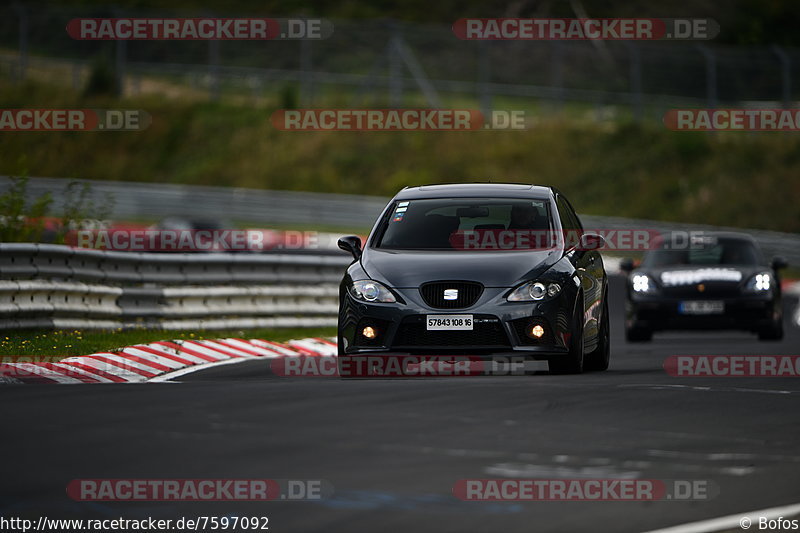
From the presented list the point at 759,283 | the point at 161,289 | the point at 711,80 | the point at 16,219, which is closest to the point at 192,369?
the point at 161,289

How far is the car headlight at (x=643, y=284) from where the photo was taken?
19.3 metres

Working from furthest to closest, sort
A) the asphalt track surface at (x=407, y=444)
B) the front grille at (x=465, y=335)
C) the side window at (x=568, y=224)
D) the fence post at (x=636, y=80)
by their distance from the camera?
the fence post at (x=636, y=80) < the side window at (x=568, y=224) < the front grille at (x=465, y=335) < the asphalt track surface at (x=407, y=444)

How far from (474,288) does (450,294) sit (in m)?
0.19

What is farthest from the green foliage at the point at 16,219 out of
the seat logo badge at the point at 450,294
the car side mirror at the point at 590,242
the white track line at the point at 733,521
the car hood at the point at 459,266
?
the white track line at the point at 733,521

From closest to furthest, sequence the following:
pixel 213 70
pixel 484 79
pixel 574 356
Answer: pixel 574 356
pixel 484 79
pixel 213 70

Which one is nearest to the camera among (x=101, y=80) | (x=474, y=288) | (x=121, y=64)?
(x=474, y=288)

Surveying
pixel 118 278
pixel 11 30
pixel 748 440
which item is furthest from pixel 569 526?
pixel 11 30

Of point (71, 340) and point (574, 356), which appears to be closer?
point (574, 356)

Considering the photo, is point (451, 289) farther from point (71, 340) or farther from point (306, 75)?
point (306, 75)

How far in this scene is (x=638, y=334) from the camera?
19.7 m

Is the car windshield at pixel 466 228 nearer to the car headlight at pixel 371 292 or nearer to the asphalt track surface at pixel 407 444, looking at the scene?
the car headlight at pixel 371 292

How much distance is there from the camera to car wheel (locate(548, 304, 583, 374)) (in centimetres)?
1237

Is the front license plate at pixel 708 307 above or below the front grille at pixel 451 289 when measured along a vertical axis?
below

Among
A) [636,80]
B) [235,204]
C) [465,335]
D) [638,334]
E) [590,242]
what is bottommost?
[638,334]
